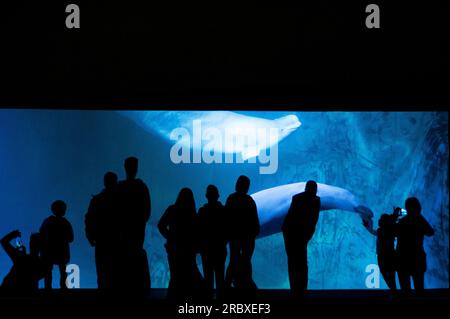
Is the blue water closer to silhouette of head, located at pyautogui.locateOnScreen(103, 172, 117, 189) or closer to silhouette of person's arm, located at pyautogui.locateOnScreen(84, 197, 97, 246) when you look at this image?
silhouette of head, located at pyautogui.locateOnScreen(103, 172, 117, 189)

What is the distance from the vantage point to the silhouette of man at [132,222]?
5.34 metres

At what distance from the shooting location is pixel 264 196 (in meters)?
11.5

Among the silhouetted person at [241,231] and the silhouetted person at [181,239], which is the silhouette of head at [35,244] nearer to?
the silhouetted person at [181,239]

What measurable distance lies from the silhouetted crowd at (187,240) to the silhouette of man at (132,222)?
0.4 inches

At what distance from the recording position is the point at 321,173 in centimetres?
1903

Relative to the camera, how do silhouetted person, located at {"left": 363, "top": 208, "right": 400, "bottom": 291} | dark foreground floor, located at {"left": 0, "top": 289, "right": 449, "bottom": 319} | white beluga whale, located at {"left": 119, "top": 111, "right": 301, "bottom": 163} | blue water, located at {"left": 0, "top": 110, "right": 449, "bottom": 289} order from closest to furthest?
1. dark foreground floor, located at {"left": 0, "top": 289, "right": 449, "bottom": 319}
2. silhouetted person, located at {"left": 363, "top": 208, "right": 400, "bottom": 291}
3. white beluga whale, located at {"left": 119, "top": 111, "right": 301, "bottom": 163}
4. blue water, located at {"left": 0, "top": 110, "right": 449, "bottom": 289}

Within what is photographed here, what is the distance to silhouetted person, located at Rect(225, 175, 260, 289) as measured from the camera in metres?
6.07

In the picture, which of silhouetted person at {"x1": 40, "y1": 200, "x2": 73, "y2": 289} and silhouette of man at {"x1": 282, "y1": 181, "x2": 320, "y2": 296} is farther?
silhouetted person at {"x1": 40, "y1": 200, "x2": 73, "y2": 289}

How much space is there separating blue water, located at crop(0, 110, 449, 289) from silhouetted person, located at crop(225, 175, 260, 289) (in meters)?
9.86

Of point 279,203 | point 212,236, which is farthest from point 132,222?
point 279,203

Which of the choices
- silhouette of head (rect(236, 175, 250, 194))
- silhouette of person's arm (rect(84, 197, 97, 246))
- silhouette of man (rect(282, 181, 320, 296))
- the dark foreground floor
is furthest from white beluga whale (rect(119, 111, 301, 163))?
the dark foreground floor
